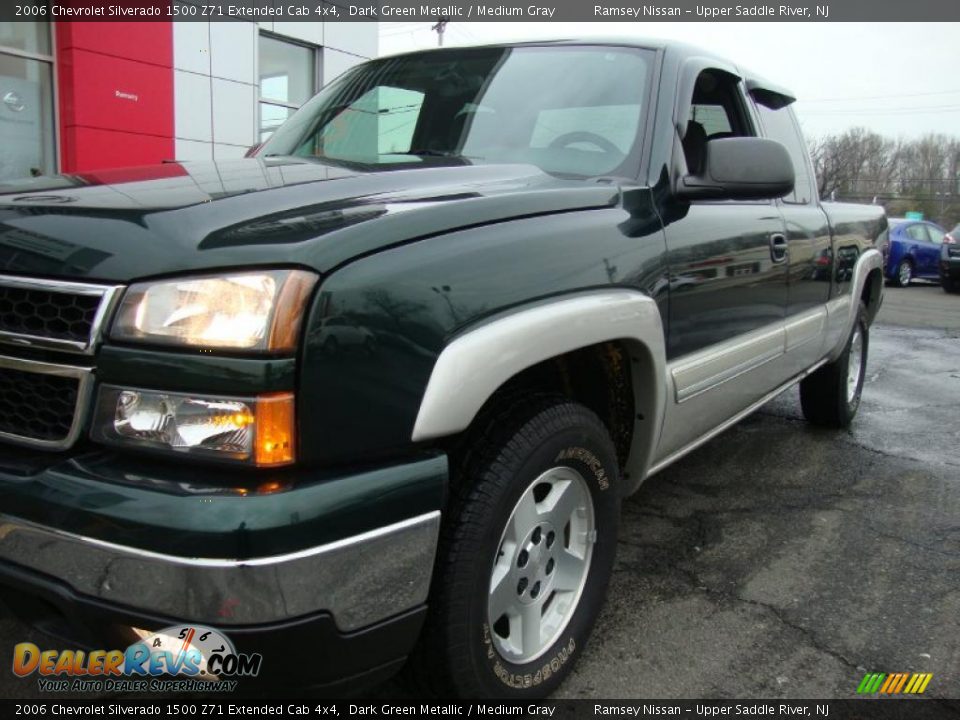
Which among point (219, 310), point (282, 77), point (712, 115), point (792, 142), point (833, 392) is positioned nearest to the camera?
point (219, 310)

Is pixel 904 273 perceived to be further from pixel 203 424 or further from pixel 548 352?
pixel 203 424

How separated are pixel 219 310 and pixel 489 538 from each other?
2.51ft

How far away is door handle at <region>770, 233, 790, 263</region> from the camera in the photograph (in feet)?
10.5

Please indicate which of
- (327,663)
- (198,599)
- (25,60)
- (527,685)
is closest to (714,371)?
(527,685)

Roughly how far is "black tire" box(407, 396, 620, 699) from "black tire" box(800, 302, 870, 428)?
3.21m

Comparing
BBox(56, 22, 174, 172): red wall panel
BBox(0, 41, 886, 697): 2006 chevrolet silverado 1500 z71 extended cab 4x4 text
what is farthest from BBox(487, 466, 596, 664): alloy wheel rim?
BBox(56, 22, 174, 172): red wall panel

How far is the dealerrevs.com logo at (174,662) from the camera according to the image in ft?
4.74

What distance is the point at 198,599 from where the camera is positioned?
1.39 m

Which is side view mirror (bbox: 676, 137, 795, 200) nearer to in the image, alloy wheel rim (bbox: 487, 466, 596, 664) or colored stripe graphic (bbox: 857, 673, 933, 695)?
alloy wheel rim (bbox: 487, 466, 596, 664)

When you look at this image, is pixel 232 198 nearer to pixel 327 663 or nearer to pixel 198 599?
pixel 198 599

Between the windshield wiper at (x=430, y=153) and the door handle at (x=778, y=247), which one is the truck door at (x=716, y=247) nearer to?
the door handle at (x=778, y=247)

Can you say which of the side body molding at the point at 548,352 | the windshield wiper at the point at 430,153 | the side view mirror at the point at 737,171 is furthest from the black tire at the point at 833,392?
the windshield wiper at the point at 430,153

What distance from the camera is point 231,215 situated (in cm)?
161

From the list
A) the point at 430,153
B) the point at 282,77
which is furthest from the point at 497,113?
the point at 282,77
